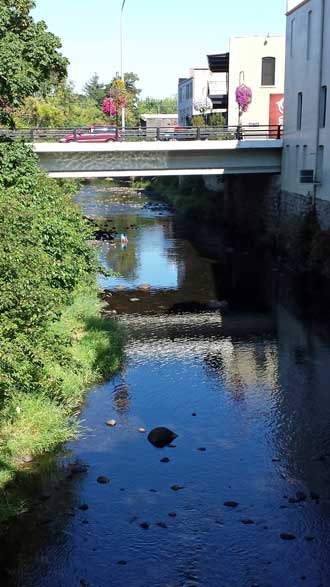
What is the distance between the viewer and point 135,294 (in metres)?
33.9

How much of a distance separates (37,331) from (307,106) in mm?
26619

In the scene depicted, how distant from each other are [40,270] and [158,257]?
27211 mm

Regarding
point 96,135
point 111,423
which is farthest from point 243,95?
point 111,423

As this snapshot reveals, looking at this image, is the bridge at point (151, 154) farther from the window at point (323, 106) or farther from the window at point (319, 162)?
the window at point (323, 106)

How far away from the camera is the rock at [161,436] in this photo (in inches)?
696

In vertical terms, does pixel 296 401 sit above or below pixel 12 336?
below

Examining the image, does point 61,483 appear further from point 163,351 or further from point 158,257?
point 158,257

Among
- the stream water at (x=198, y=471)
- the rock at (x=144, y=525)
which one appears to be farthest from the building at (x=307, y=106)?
the rock at (x=144, y=525)

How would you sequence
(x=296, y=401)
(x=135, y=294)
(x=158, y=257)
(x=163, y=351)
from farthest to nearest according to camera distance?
(x=158, y=257), (x=135, y=294), (x=163, y=351), (x=296, y=401)

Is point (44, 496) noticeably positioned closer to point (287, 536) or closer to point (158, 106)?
point (287, 536)

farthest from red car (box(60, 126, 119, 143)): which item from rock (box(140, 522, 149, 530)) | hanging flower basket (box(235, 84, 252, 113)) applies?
rock (box(140, 522, 149, 530))

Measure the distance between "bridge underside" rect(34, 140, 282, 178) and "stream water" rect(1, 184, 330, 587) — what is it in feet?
40.1

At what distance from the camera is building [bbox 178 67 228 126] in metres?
68.8

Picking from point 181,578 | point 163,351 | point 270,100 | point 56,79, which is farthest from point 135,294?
point 270,100
